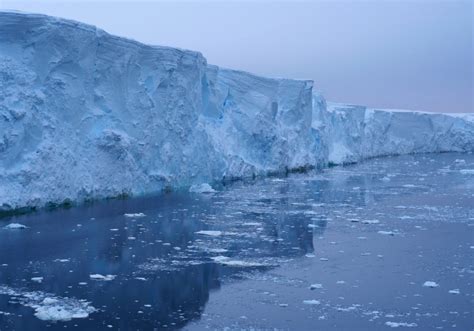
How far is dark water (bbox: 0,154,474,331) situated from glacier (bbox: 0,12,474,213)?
0.87m

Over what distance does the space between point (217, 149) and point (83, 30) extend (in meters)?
6.26

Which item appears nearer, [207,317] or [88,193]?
[207,317]

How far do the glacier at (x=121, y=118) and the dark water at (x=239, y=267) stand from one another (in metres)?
0.87

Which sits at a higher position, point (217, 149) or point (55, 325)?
point (217, 149)

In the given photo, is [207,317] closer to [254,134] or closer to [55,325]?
[55,325]

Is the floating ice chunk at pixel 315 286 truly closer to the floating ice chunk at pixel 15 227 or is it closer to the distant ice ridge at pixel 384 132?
the floating ice chunk at pixel 15 227

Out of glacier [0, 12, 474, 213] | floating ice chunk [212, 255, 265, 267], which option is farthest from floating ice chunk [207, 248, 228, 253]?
glacier [0, 12, 474, 213]

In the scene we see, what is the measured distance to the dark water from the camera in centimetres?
502

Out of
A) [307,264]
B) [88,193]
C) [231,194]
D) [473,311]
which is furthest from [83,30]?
[473,311]

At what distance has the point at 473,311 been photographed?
5234 millimetres

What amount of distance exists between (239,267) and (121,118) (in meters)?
7.19

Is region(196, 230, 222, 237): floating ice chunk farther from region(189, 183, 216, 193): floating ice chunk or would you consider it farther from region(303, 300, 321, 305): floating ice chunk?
region(189, 183, 216, 193): floating ice chunk

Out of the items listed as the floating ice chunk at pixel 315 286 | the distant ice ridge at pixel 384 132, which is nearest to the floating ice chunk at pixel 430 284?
the floating ice chunk at pixel 315 286

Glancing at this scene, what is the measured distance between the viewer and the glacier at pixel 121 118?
416 inches
